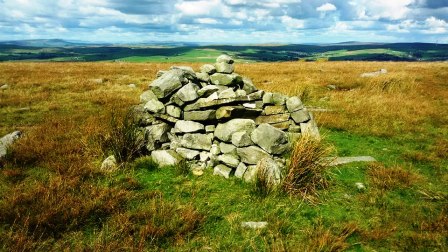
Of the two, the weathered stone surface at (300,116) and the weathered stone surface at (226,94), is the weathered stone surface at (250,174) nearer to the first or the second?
the weathered stone surface at (226,94)

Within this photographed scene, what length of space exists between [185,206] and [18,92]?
1925 cm

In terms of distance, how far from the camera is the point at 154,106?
10078 mm

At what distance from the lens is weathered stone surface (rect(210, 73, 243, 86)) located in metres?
10.4

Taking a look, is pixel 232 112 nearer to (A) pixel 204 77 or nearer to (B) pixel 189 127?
(B) pixel 189 127

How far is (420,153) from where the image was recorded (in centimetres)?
992

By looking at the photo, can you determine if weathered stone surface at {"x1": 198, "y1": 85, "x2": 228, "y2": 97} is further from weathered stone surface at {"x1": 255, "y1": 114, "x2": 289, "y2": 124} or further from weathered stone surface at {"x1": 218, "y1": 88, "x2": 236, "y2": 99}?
weathered stone surface at {"x1": 255, "y1": 114, "x2": 289, "y2": 124}

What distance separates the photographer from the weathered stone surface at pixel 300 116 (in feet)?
32.2

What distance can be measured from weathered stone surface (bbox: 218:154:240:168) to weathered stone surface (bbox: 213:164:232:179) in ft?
0.39

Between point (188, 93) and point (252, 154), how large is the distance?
2.75 meters

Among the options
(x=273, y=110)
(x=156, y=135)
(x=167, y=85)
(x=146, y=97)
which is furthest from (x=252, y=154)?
(x=146, y=97)

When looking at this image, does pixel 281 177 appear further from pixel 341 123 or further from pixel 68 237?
pixel 341 123

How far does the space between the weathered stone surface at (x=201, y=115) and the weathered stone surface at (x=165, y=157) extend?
1.15 metres

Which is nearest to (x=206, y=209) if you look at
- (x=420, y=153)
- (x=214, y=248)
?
(x=214, y=248)

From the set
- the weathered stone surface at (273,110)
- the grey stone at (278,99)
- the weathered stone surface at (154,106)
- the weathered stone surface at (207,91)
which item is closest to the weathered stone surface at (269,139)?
the weathered stone surface at (273,110)
